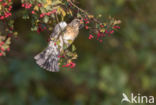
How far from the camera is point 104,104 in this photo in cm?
634

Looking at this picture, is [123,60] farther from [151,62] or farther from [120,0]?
[120,0]

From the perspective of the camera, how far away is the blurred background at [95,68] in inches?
230

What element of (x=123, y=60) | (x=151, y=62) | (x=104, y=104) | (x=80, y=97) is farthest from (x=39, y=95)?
(x=151, y=62)

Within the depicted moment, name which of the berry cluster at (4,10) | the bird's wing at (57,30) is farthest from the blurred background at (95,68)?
the bird's wing at (57,30)

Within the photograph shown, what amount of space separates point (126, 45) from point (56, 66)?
4355 millimetres

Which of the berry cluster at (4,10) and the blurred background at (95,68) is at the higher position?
the berry cluster at (4,10)

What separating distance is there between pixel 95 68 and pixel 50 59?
13.5ft

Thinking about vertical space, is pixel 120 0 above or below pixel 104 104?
above

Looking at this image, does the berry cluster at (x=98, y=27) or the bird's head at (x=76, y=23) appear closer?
the berry cluster at (x=98, y=27)

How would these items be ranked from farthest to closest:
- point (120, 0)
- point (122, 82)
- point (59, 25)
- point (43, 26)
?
point (122, 82) < point (120, 0) < point (43, 26) < point (59, 25)

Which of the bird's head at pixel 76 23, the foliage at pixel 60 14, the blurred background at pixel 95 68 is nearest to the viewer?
the foliage at pixel 60 14

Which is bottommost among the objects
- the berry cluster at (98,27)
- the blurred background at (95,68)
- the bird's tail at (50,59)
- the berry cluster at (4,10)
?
the blurred background at (95,68)

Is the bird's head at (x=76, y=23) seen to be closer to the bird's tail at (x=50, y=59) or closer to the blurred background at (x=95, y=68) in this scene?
the bird's tail at (x=50, y=59)

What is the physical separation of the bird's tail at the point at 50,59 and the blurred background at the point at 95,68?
11.2ft
